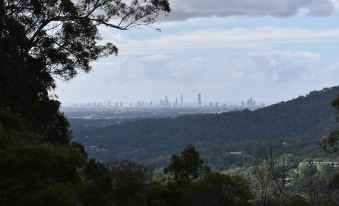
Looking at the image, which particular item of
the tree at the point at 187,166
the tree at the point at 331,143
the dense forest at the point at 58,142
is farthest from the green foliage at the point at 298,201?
the tree at the point at 187,166

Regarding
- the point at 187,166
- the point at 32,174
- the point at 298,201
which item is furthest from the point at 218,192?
the point at 32,174

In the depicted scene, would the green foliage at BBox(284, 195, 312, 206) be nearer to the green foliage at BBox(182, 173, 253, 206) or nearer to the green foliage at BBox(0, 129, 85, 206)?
the green foliage at BBox(182, 173, 253, 206)

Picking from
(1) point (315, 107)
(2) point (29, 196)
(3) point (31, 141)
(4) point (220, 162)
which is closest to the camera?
(2) point (29, 196)

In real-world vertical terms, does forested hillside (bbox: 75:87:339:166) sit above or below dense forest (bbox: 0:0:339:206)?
below

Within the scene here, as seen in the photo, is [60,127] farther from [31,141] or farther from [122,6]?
[31,141]

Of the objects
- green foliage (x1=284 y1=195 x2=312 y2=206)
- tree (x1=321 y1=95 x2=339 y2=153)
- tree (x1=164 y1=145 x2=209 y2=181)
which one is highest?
tree (x1=321 y1=95 x2=339 y2=153)

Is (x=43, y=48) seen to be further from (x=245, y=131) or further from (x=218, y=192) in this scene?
(x=245, y=131)

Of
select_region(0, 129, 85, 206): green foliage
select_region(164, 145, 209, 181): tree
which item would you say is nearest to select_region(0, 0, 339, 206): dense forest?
select_region(0, 129, 85, 206): green foliage

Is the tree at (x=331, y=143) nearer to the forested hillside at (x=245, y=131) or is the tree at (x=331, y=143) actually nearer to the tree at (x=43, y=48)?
the tree at (x=43, y=48)

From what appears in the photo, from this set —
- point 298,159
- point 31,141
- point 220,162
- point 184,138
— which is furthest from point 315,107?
point 31,141
